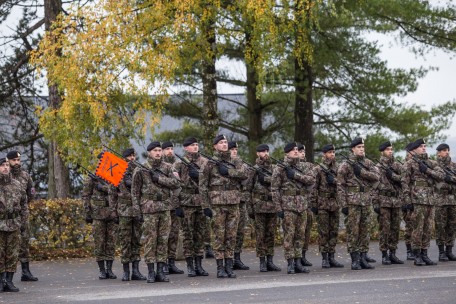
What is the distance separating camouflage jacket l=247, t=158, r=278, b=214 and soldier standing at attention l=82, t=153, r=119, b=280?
2.33 meters

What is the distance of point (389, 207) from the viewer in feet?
60.9

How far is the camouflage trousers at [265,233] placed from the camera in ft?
58.5

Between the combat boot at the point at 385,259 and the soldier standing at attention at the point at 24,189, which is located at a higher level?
the soldier standing at attention at the point at 24,189

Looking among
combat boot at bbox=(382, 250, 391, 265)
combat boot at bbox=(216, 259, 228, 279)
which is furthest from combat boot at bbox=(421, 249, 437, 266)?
combat boot at bbox=(216, 259, 228, 279)

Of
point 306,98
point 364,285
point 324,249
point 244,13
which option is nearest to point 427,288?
point 364,285

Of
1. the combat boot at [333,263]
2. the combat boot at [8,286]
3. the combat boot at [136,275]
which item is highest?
the combat boot at [333,263]

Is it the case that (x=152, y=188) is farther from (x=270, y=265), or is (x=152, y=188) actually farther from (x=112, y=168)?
(x=270, y=265)

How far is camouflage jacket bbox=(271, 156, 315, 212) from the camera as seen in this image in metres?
17.0

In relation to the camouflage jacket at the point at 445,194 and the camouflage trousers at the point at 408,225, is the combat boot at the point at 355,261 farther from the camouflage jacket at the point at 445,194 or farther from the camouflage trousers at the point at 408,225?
the camouflage jacket at the point at 445,194

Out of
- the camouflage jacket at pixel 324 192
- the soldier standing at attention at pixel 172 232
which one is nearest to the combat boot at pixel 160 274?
the soldier standing at attention at pixel 172 232

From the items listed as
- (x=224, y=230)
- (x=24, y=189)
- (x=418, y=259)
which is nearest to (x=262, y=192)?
(x=224, y=230)

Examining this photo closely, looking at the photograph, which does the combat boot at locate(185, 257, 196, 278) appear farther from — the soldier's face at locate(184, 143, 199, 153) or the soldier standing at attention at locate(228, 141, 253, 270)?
the soldier's face at locate(184, 143, 199, 153)

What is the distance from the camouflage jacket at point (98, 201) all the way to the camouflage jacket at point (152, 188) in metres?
1.09

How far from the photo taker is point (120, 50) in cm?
2305
